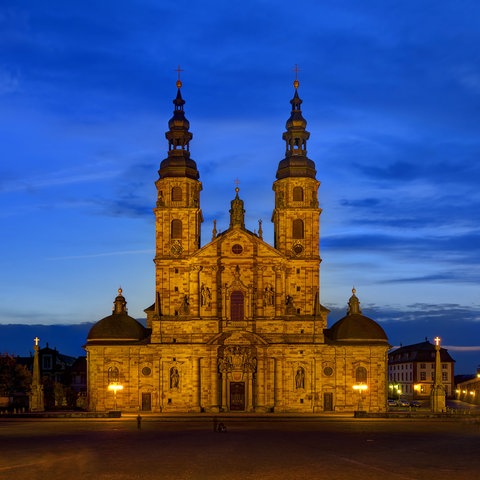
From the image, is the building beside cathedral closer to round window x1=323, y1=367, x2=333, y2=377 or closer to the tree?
round window x1=323, y1=367, x2=333, y2=377

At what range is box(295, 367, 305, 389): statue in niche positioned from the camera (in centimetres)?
8019

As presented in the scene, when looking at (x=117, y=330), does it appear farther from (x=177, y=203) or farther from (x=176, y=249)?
(x=177, y=203)

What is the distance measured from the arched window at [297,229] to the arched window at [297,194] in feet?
6.58

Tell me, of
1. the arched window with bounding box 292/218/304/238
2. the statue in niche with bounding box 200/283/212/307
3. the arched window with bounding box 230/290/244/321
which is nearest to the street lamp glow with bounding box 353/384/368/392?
the arched window with bounding box 230/290/244/321

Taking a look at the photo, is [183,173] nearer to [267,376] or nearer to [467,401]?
[267,376]

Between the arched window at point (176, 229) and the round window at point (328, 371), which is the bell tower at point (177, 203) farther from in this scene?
the round window at point (328, 371)

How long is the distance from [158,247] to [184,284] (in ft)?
15.3

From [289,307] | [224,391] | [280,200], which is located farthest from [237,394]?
[280,200]

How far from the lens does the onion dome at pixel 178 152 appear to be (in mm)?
84750

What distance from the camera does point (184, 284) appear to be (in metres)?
82.8

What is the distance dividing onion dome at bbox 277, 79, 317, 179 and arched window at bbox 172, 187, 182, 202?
10.1 meters

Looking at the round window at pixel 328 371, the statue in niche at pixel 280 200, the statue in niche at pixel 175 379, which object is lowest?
the statue in niche at pixel 175 379

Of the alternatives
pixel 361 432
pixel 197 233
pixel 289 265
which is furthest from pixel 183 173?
pixel 361 432

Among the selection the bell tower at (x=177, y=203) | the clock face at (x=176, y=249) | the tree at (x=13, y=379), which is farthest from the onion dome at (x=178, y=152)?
the tree at (x=13, y=379)
